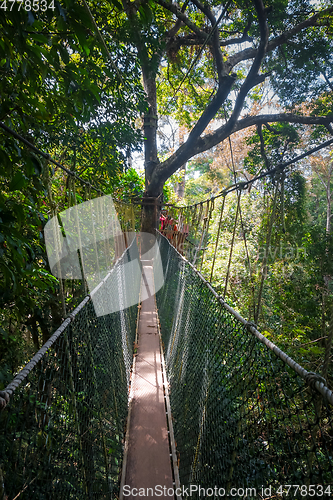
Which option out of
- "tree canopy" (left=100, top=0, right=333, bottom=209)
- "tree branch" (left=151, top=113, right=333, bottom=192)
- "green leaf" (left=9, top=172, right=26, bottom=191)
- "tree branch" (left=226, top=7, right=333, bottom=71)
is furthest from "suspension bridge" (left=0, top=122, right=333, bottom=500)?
"tree branch" (left=226, top=7, right=333, bottom=71)

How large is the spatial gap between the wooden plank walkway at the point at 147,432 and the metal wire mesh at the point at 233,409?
0.33 feet

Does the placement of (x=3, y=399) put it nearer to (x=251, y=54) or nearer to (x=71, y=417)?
(x=71, y=417)

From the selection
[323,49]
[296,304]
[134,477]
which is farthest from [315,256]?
[134,477]

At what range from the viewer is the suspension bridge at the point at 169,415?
0.75 metres

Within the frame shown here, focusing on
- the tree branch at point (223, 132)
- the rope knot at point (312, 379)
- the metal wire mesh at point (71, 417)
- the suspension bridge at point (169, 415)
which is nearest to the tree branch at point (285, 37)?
the tree branch at point (223, 132)

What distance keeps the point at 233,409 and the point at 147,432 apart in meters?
0.90

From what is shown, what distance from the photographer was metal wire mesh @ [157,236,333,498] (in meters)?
0.75

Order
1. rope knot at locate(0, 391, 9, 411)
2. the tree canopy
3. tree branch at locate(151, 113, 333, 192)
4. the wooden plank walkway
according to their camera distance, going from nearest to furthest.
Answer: rope knot at locate(0, 391, 9, 411) < the wooden plank walkway < the tree canopy < tree branch at locate(151, 113, 333, 192)

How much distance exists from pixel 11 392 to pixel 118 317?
5.20 feet

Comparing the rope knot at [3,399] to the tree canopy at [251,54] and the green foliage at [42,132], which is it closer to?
the green foliage at [42,132]

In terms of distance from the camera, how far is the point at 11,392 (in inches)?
25.7

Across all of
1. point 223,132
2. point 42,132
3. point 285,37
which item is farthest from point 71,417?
point 285,37

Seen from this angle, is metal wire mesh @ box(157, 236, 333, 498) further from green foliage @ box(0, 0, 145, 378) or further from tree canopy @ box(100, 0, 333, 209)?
tree canopy @ box(100, 0, 333, 209)

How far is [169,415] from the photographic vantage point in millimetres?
1990
